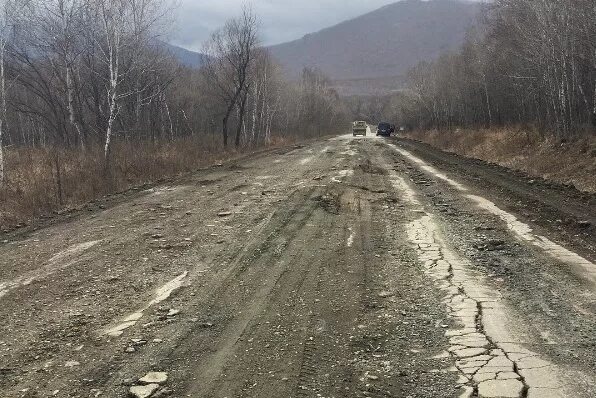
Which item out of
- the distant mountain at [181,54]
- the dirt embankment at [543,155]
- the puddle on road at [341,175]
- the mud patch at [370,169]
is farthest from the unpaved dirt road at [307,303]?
the distant mountain at [181,54]

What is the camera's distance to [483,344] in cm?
349

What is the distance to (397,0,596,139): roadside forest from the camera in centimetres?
1867

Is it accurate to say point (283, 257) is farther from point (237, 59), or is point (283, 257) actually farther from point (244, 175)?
point (237, 59)

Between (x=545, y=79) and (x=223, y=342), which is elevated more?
(x=545, y=79)

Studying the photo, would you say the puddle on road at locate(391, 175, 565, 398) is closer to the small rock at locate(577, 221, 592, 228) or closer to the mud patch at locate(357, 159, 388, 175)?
the small rock at locate(577, 221, 592, 228)

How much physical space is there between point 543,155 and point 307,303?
13.9 metres

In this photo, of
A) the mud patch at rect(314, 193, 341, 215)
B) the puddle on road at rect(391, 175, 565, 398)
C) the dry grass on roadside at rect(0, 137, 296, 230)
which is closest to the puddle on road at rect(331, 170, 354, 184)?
the mud patch at rect(314, 193, 341, 215)

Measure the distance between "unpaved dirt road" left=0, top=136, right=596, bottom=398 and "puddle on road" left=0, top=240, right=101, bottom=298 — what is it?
1.3 inches

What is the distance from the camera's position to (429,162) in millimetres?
17219

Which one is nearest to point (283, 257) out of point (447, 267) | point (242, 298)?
point (242, 298)

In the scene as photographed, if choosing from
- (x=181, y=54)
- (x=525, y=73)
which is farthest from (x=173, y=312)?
(x=181, y=54)

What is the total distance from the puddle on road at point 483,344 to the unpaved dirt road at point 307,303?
0.05 ft

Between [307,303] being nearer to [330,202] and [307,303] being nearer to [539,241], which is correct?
[539,241]

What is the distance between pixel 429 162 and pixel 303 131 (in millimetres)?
50498
